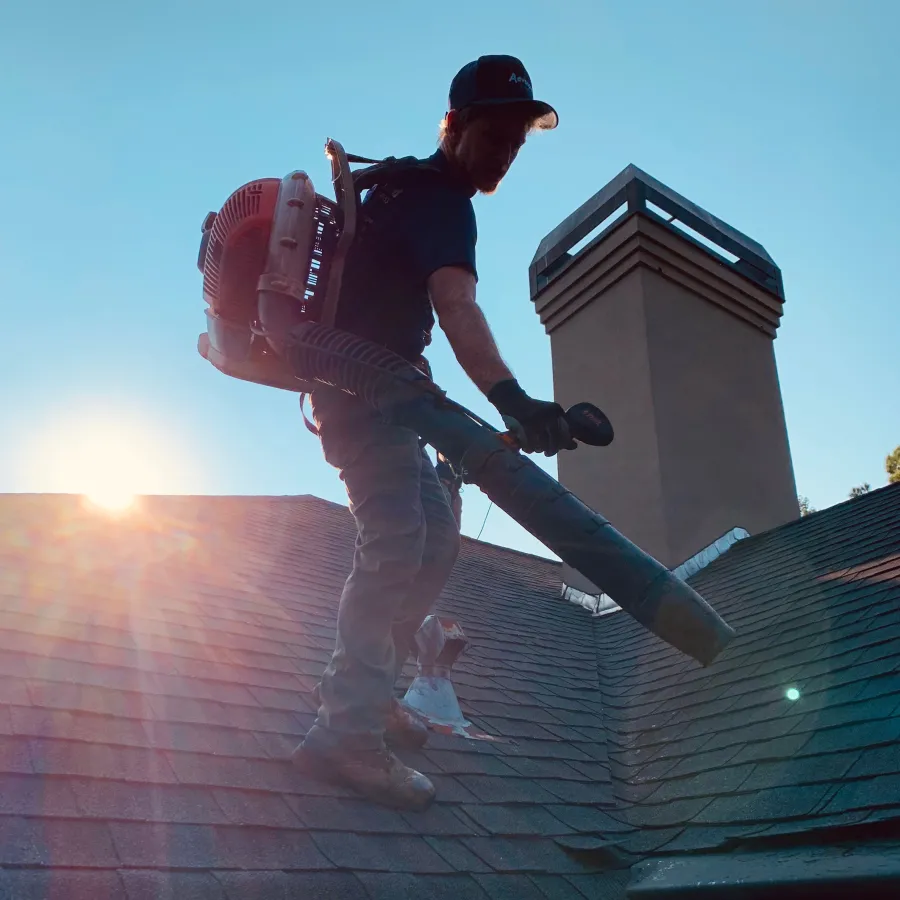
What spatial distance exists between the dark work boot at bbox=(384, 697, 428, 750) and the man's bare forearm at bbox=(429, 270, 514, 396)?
1.21m

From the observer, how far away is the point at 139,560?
4.40 m

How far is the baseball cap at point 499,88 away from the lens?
2.47m

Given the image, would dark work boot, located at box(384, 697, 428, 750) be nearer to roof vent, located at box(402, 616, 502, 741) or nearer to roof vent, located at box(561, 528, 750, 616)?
roof vent, located at box(402, 616, 502, 741)

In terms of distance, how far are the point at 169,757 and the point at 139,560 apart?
219 cm

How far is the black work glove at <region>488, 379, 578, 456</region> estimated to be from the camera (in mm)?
2082

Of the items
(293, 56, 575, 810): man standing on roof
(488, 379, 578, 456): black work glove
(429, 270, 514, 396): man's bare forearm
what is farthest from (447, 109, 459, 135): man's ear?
(488, 379, 578, 456): black work glove

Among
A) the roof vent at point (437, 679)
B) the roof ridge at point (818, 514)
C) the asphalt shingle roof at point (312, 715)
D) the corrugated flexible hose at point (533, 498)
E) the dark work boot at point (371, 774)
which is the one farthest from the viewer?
the roof ridge at point (818, 514)

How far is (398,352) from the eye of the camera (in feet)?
8.71

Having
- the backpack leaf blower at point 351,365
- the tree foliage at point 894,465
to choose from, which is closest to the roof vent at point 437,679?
the backpack leaf blower at point 351,365

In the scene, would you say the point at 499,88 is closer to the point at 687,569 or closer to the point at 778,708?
the point at 778,708

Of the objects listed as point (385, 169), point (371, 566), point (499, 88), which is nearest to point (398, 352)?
point (385, 169)

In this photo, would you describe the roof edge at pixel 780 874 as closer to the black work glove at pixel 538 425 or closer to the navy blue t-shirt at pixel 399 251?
the black work glove at pixel 538 425

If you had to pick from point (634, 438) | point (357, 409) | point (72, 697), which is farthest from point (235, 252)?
A: point (634, 438)

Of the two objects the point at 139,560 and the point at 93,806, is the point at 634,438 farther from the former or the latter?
the point at 93,806
